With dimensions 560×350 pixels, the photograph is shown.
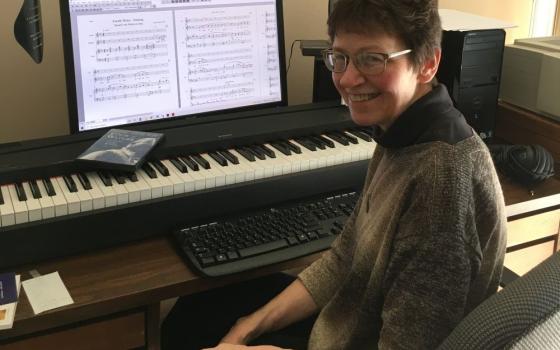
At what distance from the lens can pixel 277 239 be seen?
1.30 metres

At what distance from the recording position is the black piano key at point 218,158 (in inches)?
57.5

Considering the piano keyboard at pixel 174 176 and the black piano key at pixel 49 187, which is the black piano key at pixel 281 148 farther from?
the black piano key at pixel 49 187

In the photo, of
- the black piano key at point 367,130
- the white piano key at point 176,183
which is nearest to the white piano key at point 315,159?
the black piano key at point 367,130

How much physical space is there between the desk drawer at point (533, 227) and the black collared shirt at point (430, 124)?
2.33 ft

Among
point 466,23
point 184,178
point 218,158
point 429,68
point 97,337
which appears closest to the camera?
point 429,68

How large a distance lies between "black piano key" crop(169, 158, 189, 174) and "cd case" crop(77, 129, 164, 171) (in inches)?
2.3

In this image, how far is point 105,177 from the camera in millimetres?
1357

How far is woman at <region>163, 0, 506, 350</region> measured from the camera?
930mm

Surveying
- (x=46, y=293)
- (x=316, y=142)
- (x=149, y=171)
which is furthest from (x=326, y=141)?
(x=46, y=293)

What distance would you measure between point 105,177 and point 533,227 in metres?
1.09

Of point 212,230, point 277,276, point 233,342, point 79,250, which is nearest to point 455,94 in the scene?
point 277,276

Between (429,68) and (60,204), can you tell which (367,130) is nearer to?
(429,68)

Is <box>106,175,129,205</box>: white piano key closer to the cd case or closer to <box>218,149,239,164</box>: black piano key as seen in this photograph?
the cd case

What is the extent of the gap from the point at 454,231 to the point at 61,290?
69 cm
